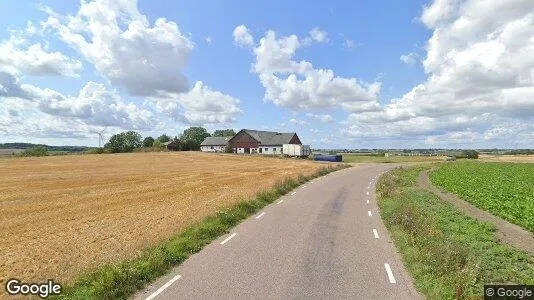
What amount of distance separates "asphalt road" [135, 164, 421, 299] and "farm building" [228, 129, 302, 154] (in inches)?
4188

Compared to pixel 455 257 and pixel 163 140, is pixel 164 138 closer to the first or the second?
pixel 163 140

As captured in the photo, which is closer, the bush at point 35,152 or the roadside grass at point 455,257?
the roadside grass at point 455,257

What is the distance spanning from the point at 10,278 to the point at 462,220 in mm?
18615

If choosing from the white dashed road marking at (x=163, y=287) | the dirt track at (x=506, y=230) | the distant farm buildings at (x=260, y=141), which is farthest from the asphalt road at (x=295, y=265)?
the distant farm buildings at (x=260, y=141)

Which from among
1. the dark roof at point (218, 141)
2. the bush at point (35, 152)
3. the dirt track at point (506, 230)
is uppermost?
the dark roof at point (218, 141)

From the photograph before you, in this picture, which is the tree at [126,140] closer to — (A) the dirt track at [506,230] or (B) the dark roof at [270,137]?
(B) the dark roof at [270,137]

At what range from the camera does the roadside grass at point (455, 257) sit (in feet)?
32.0

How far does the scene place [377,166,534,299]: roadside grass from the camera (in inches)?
384

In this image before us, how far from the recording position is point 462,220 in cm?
2064

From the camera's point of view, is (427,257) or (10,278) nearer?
(10,278)

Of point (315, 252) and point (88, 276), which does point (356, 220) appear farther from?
point (88, 276)

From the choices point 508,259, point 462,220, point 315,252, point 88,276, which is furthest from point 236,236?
Answer: point 462,220

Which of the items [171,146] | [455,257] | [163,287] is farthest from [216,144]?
[163,287]

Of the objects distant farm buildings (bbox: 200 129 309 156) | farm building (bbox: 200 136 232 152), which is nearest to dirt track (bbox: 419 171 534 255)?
distant farm buildings (bbox: 200 129 309 156)
